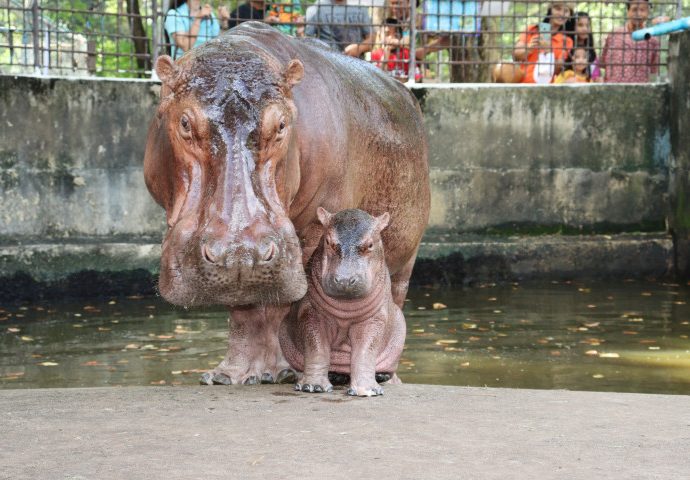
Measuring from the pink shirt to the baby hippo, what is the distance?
8937mm

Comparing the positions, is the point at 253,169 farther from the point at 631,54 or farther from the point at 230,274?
the point at 631,54

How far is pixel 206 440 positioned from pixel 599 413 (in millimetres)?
1645

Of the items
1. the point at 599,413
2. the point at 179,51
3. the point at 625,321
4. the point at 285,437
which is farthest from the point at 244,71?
the point at 179,51

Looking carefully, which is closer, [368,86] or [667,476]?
[667,476]

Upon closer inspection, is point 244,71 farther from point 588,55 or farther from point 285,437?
point 588,55

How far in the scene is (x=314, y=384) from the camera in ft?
18.6

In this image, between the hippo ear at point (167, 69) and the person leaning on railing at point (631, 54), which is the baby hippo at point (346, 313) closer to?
the hippo ear at point (167, 69)

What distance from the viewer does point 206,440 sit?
445 cm

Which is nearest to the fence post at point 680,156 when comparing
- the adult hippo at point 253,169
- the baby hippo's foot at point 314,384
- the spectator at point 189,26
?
the spectator at point 189,26

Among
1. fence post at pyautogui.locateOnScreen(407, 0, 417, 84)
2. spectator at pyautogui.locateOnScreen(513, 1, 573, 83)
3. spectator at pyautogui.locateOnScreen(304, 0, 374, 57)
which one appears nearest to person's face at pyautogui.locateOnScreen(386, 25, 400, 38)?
spectator at pyautogui.locateOnScreen(304, 0, 374, 57)

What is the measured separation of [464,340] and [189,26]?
4.97 metres

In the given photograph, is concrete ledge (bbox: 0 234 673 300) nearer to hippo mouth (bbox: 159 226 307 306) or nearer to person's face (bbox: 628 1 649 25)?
person's face (bbox: 628 1 649 25)

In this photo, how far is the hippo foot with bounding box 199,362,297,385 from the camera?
5906 millimetres

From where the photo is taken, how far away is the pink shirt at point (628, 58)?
46.6 ft
